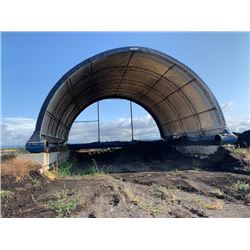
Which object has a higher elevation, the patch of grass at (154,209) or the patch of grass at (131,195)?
the patch of grass at (131,195)

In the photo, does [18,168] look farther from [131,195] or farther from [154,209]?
[154,209]

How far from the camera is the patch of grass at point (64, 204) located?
690 centimetres

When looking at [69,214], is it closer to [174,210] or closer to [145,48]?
[174,210]

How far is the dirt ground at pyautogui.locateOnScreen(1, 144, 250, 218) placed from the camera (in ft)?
23.2

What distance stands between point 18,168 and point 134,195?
3910 mm

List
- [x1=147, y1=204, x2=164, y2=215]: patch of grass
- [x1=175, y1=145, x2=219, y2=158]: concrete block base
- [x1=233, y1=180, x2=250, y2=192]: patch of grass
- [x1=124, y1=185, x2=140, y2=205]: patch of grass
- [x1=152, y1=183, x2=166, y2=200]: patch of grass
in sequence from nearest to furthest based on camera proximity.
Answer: [x1=147, y1=204, x2=164, y2=215]: patch of grass, [x1=124, y1=185, x2=140, y2=205]: patch of grass, [x1=152, y1=183, x2=166, y2=200]: patch of grass, [x1=233, y1=180, x2=250, y2=192]: patch of grass, [x1=175, y1=145, x2=219, y2=158]: concrete block base

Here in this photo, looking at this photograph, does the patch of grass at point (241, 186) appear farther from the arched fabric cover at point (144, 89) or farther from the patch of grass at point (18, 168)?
the patch of grass at point (18, 168)

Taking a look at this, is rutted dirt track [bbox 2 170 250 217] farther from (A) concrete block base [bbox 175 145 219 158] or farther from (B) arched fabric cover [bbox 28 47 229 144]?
(A) concrete block base [bbox 175 145 219 158]

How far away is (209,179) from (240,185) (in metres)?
1.35

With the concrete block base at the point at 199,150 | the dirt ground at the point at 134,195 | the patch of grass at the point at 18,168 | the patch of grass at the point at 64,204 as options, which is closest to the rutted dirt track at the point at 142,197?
the dirt ground at the point at 134,195

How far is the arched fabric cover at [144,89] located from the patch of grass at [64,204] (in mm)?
4257

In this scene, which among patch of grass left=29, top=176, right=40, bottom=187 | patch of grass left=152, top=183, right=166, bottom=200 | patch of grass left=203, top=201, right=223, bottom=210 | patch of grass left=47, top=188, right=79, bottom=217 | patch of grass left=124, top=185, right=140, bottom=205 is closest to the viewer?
patch of grass left=47, top=188, right=79, bottom=217

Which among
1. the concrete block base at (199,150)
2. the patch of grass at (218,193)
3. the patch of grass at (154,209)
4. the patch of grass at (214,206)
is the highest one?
the concrete block base at (199,150)

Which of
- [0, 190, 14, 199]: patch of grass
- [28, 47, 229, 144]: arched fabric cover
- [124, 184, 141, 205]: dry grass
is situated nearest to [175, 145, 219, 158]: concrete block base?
[28, 47, 229, 144]: arched fabric cover
